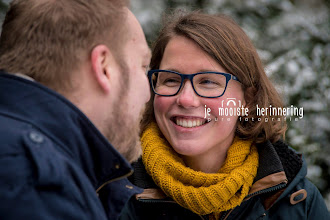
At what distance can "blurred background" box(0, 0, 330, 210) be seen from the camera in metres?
3.84

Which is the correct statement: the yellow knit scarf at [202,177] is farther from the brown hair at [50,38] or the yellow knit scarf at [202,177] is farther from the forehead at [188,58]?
the brown hair at [50,38]

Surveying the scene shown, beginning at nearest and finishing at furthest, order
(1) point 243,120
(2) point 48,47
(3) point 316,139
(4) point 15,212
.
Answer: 1. (4) point 15,212
2. (2) point 48,47
3. (1) point 243,120
4. (3) point 316,139

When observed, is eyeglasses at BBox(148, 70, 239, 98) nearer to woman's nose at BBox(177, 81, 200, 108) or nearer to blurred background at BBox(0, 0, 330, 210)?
woman's nose at BBox(177, 81, 200, 108)

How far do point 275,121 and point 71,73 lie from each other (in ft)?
5.10

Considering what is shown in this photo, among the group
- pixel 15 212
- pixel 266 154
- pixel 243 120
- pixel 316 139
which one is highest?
pixel 15 212

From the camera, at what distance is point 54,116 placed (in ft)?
4.22

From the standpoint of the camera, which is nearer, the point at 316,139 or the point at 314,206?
the point at 314,206

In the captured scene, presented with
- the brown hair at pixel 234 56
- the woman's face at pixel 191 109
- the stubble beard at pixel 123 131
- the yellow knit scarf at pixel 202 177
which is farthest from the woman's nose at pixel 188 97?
the stubble beard at pixel 123 131

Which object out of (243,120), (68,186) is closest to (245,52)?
(243,120)

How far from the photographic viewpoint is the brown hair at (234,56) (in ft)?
7.24

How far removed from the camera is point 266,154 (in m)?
2.34

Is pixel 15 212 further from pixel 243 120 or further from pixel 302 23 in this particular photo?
pixel 302 23

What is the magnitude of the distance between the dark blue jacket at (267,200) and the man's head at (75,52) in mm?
785

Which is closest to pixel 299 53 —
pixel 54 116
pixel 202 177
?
pixel 202 177
